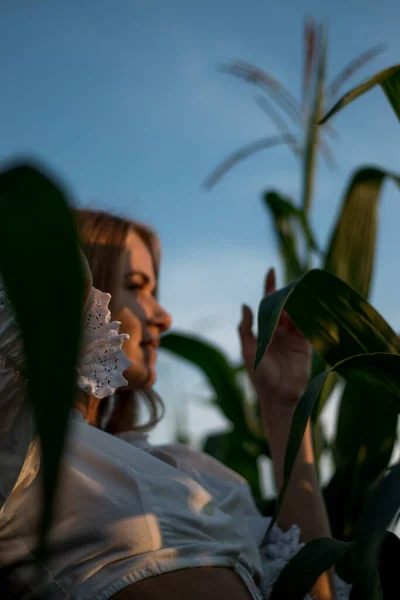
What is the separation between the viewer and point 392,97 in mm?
641

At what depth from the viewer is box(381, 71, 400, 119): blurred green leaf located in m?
0.63

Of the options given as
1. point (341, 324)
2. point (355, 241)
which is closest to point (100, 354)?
point (341, 324)

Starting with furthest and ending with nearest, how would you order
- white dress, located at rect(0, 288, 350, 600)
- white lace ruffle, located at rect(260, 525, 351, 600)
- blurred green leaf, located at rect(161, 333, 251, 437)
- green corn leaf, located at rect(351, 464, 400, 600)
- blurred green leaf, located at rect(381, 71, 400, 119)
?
blurred green leaf, located at rect(161, 333, 251, 437)
white lace ruffle, located at rect(260, 525, 351, 600)
blurred green leaf, located at rect(381, 71, 400, 119)
white dress, located at rect(0, 288, 350, 600)
green corn leaf, located at rect(351, 464, 400, 600)

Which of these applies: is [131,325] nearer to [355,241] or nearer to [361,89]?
[355,241]

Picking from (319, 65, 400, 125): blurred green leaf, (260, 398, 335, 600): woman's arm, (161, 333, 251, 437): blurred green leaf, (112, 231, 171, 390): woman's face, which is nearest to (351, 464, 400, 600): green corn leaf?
(319, 65, 400, 125): blurred green leaf

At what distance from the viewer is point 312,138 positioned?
1.23 meters

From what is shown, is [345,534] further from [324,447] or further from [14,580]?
[14,580]

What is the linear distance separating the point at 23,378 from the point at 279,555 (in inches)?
Result: 18.3

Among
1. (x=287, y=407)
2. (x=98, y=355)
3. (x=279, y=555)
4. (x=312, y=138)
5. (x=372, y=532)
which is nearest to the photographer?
(x=372, y=532)

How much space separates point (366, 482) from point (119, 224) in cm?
56

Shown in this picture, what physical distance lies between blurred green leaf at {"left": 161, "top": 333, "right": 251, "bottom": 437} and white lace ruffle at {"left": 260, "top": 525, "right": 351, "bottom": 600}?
41cm

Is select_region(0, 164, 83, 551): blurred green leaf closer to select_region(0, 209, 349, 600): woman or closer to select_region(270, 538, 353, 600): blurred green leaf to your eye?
select_region(0, 209, 349, 600): woman

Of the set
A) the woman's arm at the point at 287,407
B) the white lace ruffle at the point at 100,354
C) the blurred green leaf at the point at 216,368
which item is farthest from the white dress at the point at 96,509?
the blurred green leaf at the point at 216,368

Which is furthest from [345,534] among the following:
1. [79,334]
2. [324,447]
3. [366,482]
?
[79,334]
